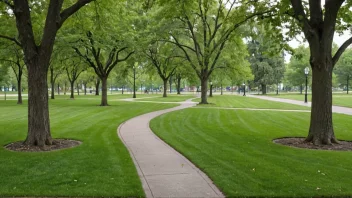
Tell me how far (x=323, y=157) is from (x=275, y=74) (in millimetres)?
63524

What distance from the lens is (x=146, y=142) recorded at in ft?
33.9

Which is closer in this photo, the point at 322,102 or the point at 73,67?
the point at 322,102

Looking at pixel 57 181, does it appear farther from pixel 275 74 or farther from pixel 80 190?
pixel 275 74

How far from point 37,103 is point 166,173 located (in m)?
5.04

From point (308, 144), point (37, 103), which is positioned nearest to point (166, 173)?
point (37, 103)

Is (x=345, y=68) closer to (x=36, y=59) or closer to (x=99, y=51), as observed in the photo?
(x=99, y=51)

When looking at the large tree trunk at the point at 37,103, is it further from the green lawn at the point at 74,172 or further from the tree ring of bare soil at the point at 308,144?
the tree ring of bare soil at the point at 308,144

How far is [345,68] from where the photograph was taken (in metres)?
70.3

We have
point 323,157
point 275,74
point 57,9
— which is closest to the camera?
point 323,157

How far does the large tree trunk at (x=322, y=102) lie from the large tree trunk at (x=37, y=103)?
853cm

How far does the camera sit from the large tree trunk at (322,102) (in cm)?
983

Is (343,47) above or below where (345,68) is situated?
below

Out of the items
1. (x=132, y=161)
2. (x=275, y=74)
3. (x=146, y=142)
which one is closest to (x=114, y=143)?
(x=146, y=142)

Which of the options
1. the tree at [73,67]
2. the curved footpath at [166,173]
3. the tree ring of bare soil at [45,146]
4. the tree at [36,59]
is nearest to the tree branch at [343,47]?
the curved footpath at [166,173]
